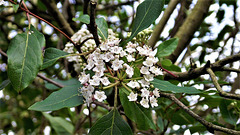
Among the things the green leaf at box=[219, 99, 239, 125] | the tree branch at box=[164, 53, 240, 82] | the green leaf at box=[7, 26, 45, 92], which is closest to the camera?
the green leaf at box=[7, 26, 45, 92]

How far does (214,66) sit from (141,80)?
0.39 meters

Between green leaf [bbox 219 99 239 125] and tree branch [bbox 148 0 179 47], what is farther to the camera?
tree branch [bbox 148 0 179 47]

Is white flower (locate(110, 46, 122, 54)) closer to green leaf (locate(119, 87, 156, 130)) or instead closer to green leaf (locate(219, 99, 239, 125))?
green leaf (locate(119, 87, 156, 130))

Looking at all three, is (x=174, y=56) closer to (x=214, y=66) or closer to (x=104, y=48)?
(x=214, y=66)

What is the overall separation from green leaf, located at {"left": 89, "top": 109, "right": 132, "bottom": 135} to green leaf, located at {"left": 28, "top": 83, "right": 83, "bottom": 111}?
14 centimetres

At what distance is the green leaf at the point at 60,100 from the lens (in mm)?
965

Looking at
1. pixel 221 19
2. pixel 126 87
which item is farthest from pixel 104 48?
pixel 221 19

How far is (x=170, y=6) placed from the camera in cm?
165

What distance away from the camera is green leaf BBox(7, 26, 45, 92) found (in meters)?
0.88

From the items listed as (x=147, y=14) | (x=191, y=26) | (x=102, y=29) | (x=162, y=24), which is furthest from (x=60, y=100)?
(x=191, y=26)

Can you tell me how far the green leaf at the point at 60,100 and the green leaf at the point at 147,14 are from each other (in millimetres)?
365

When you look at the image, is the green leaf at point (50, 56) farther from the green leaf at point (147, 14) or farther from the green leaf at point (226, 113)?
the green leaf at point (226, 113)

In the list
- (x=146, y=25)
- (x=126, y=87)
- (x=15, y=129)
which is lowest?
(x=15, y=129)

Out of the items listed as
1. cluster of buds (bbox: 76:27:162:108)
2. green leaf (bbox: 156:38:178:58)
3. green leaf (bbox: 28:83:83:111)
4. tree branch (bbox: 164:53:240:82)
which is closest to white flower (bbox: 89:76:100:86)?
cluster of buds (bbox: 76:27:162:108)
